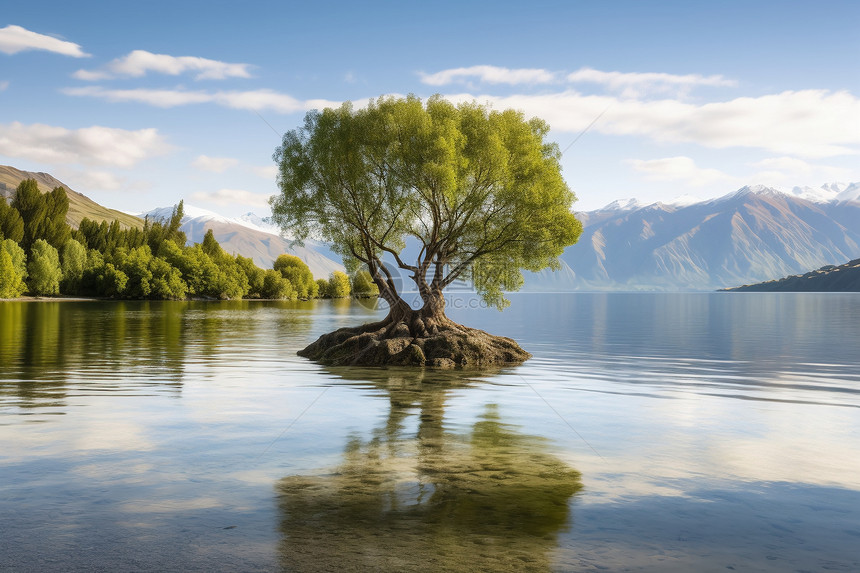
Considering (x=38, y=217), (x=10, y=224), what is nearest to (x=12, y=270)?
(x=10, y=224)

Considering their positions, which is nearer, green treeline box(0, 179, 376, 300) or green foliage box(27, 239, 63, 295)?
green foliage box(27, 239, 63, 295)

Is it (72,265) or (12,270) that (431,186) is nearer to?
(12,270)

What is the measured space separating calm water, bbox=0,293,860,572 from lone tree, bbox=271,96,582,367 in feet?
28.8

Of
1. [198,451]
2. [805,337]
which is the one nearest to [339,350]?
[198,451]

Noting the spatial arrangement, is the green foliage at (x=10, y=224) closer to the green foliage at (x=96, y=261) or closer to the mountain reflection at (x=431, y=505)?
the green foliage at (x=96, y=261)

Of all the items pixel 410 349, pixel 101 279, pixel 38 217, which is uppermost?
pixel 38 217

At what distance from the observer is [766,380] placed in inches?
1395

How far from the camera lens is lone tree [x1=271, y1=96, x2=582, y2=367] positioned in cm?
3997

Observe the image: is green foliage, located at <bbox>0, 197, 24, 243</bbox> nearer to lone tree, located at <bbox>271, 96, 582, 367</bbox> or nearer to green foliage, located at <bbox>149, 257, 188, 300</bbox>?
green foliage, located at <bbox>149, 257, 188, 300</bbox>

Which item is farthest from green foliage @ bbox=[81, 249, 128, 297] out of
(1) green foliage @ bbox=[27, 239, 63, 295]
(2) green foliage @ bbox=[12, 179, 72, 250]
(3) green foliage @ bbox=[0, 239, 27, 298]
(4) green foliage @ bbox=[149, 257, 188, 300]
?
(3) green foliage @ bbox=[0, 239, 27, 298]

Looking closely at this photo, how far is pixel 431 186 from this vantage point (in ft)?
132

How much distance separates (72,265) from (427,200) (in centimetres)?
16503

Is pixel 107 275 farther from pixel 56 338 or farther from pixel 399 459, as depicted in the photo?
pixel 399 459

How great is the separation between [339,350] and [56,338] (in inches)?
1066
